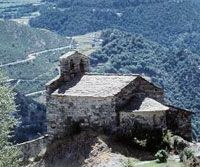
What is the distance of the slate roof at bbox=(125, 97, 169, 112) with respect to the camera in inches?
1807

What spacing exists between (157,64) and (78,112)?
136990 millimetres

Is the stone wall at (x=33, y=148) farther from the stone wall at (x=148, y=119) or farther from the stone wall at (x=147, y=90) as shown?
the stone wall at (x=148, y=119)

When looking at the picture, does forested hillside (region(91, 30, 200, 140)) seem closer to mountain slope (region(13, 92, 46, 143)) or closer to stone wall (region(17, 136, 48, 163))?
mountain slope (region(13, 92, 46, 143))

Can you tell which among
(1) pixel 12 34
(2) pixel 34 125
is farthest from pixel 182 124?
(1) pixel 12 34

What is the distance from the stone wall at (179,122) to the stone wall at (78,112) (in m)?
4.21

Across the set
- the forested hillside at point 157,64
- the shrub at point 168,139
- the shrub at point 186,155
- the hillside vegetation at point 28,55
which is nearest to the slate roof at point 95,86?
the shrub at point 168,139

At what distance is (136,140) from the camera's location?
1811 inches

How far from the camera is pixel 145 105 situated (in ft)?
153

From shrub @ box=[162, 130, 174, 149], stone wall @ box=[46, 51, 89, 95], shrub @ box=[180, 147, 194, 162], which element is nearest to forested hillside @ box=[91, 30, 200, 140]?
stone wall @ box=[46, 51, 89, 95]

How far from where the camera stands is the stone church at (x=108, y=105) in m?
46.4

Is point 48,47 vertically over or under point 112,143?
under

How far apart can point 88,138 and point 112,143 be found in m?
2.27

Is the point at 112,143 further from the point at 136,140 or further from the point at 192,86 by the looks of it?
the point at 192,86

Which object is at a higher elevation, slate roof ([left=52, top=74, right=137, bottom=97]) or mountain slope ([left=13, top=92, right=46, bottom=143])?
slate roof ([left=52, top=74, right=137, bottom=97])
